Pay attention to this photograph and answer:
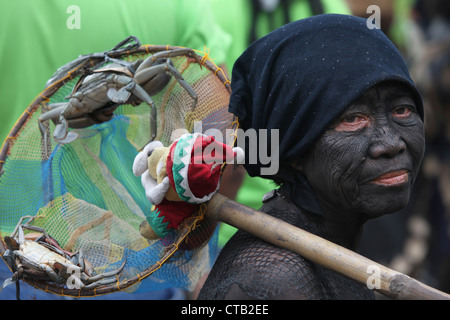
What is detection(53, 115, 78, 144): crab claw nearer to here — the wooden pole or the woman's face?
the wooden pole

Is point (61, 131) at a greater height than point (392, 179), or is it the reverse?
point (61, 131)

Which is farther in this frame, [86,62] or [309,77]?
[86,62]

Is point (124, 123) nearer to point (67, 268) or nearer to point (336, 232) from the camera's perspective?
point (67, 268)

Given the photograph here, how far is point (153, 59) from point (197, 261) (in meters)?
0.72

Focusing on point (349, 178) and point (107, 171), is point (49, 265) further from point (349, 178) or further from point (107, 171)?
point (349, 178)

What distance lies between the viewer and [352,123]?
232cm

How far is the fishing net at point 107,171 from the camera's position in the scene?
2615 mm

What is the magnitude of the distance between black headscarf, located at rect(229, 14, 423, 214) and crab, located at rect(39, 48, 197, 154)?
264 millimetres

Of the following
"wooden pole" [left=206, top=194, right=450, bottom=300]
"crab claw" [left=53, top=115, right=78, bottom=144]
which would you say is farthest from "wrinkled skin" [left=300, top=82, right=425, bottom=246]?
"crab claw" [left=53, top=115, right=78, bottom=144]

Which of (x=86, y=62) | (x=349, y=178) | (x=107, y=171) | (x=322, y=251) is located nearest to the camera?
(x=322, y=251)

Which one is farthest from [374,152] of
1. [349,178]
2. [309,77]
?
[309,77]

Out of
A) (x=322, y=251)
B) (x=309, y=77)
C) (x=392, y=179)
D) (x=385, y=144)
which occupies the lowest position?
(x=322, y=251)

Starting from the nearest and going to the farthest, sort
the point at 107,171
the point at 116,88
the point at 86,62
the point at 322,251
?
the point at 322,251 < the point at 116,88 < the point at 86,62 < the point at 107,171

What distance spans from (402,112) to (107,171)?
1112mm
